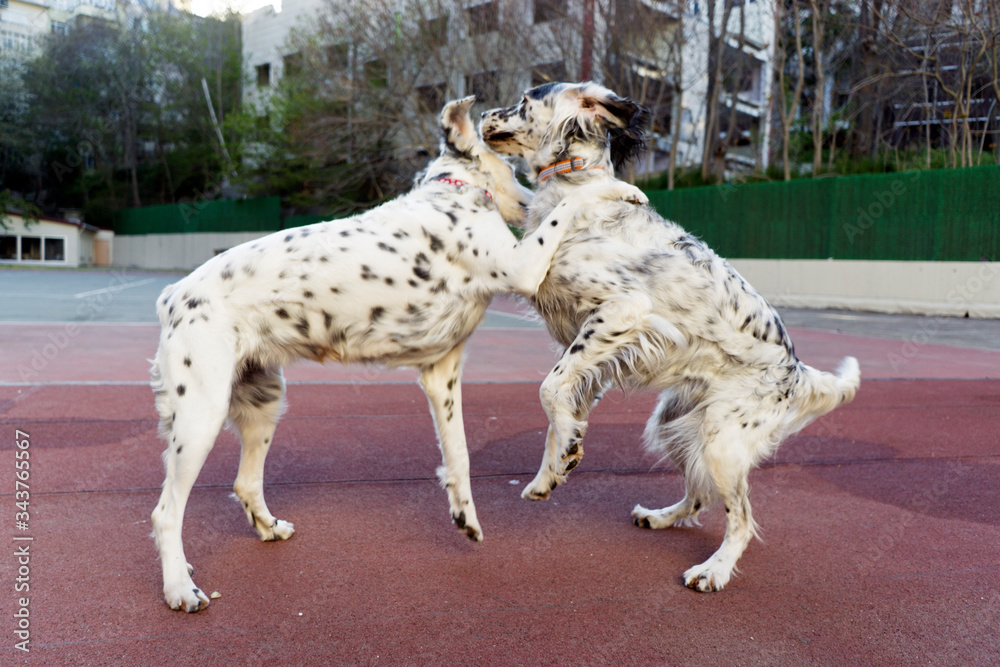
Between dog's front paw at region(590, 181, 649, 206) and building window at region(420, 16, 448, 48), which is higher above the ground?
building window at region(420, 16, 448, 48)

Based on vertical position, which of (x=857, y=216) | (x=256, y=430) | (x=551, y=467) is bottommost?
(x=551, y=467)

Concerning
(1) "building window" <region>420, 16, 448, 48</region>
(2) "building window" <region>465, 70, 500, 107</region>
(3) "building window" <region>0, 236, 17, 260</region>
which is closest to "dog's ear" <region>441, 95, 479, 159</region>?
(2) "building window" <region>465, 70, 500, 107</region>

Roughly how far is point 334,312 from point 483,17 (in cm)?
2213

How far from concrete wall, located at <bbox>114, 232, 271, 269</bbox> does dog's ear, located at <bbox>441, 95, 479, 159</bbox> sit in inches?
1276

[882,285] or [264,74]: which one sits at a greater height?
[264,74]

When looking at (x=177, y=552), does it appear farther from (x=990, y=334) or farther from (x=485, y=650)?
(x=990, y=334)

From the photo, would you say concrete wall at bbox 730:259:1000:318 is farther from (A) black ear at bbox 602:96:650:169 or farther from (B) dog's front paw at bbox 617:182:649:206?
(B) dog's front paw at bbox 617:182:649:206

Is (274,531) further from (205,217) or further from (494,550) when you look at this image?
(205,217)

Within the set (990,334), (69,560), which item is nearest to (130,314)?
(69,560)

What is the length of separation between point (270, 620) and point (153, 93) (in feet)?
156

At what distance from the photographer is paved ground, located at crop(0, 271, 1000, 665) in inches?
97.0

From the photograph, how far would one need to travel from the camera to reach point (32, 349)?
26.3ft

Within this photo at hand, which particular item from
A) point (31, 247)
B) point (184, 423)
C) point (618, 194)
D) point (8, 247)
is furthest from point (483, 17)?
point (8, 247)

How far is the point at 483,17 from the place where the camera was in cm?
2294
